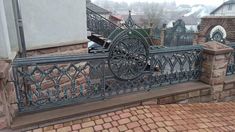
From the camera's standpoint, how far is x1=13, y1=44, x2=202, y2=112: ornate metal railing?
111 inches

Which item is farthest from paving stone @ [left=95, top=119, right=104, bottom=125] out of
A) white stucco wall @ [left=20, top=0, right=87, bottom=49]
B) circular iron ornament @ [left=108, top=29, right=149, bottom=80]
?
white stucco wall @ [left=20, top=0, right=87, bottom=49]

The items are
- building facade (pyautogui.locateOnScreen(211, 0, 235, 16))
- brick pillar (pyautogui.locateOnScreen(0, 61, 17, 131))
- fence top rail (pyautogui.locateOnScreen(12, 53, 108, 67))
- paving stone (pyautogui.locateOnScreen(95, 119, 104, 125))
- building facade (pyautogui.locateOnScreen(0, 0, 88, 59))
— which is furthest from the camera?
building facade (pyautogui.locateOnScreen(211, 0, 235, 16))

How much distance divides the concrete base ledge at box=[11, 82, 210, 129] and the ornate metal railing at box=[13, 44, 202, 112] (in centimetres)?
10

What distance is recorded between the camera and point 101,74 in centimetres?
321

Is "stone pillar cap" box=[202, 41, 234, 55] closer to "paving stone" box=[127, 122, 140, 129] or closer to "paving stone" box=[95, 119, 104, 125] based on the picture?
"paving stone" box=[127, 122, 140, 129]

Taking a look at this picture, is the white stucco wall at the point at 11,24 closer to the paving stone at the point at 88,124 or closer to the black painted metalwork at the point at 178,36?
the paving stone at the point at 88,124

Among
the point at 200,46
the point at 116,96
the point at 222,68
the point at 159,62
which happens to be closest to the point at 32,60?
the point at 116,96

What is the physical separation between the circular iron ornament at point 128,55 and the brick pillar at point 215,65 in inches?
51.3

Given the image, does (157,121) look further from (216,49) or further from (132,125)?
(216,49)

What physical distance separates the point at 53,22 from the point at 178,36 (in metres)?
10.1

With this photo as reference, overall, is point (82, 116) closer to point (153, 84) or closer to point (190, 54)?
point (153, 84)

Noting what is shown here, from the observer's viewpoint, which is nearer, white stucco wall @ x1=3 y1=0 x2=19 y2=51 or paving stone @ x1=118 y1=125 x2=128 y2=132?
paving stone @ x1=118 y1=125 x2=128 y2=132

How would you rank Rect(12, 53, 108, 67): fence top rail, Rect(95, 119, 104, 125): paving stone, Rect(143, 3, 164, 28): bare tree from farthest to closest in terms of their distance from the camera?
Rect(143, 3, 164, 28): bare tree < Rect(95, 119, 104, 125): paving stone < Rect(12, 53, 108, 67): fence top rail

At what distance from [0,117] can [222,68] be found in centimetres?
385
